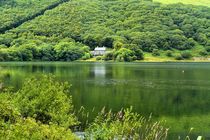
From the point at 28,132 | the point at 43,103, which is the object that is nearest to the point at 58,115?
the point at 43,103

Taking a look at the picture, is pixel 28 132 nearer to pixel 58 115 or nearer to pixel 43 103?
pixel 58 115

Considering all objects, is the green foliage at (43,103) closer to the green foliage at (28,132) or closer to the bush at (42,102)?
the bush at (42,102)

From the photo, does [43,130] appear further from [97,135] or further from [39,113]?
[39,113]

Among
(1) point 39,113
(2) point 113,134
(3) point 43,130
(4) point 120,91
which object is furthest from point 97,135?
(4) point 120,91

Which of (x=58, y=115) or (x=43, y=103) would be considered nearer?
(x=58, y=115)

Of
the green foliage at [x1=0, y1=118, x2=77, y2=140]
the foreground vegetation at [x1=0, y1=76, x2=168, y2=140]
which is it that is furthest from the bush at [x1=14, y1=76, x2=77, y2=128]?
the green foliage at [x1=0, y1=118, x2=77, y2=140]

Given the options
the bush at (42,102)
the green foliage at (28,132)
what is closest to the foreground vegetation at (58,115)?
the bush at (42,102)

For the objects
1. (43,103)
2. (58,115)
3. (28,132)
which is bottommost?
(58,115)

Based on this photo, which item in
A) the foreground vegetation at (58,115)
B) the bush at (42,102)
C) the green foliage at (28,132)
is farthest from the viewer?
the bush at (42,102)

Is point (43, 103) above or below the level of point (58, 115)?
above

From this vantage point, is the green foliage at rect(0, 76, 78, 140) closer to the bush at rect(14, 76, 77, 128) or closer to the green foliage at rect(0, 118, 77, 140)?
→ the bush at rect(14, 76, 77, 128)

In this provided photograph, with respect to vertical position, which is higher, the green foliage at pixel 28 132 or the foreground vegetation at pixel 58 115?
the green foliage at pixel 28 132

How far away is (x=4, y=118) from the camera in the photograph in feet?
56.4

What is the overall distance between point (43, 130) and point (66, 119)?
11.9 metres
